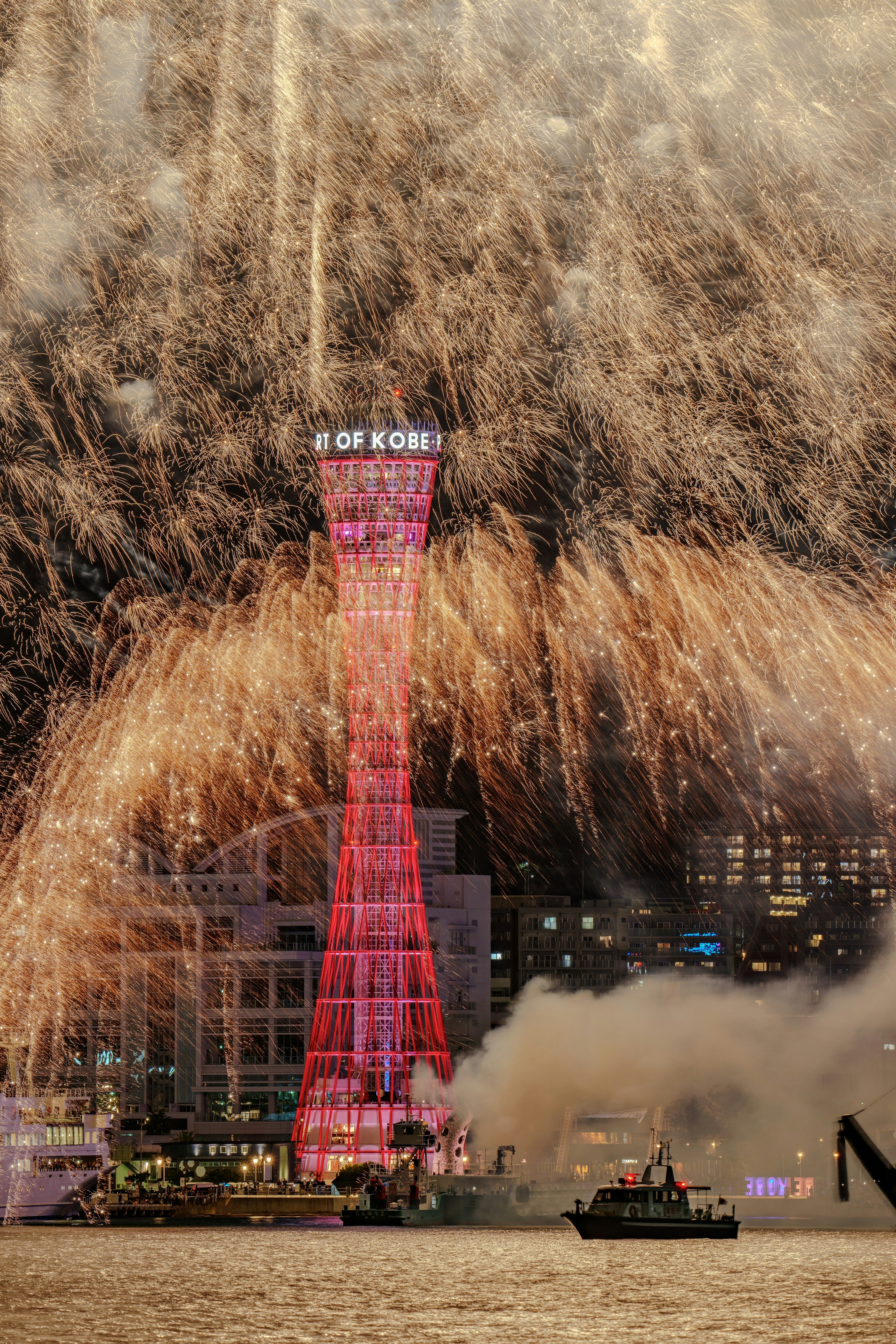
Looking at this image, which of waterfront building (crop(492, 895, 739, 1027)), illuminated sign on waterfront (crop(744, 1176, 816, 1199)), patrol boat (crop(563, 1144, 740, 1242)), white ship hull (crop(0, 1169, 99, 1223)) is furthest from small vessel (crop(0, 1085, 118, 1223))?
waterfront building (crop(492, 895, 739, 1027))

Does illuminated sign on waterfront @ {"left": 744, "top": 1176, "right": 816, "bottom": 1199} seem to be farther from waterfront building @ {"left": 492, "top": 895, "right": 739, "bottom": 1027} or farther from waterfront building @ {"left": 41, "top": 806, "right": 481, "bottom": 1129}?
waterfront building @ {"left": 492, "top": 895, "right": 739, "bottom": 1027}

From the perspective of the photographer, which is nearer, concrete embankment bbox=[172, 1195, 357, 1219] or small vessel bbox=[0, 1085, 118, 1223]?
concrete embankment bbox=[172, 1195, 357, 1219]

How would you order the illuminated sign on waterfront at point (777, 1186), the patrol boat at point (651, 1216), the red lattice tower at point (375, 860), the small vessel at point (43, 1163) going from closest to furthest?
the patrol boat at point (651, 1216), the red lattice tower at point (375, 860), the illuminated sign on waterfront at point (777, 1186), the small vessel at point (43, 1163)

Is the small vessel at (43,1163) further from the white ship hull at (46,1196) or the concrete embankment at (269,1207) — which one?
the concrete embankment at (269,1207)

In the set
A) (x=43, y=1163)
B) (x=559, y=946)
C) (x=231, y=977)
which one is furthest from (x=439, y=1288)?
(x=559, y=946)

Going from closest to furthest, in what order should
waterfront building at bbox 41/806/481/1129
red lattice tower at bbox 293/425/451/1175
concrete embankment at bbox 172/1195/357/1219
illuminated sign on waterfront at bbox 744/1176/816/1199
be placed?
1. red lattice tower at bbox 293/425/451/1175
2. concrete embankment at bbox 172/1195/357/1219
3. illuminated sign on waterfront at bbox 744/1176/816/1199
4. waterfront building at bbox 41/806/481/1129

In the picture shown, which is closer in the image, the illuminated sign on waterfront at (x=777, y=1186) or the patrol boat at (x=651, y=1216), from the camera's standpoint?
the patrol boat at (x=651, y=1216)

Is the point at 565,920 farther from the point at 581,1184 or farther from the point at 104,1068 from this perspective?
the point at 581,1184

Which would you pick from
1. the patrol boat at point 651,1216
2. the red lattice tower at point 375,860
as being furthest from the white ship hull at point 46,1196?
the patrol boat at point 651,1216

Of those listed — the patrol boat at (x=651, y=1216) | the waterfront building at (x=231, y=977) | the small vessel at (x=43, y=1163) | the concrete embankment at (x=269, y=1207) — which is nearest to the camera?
the patrol boat at (x=651, y=1216)
